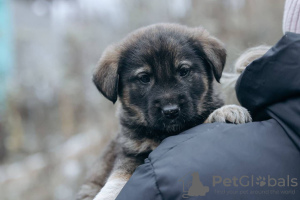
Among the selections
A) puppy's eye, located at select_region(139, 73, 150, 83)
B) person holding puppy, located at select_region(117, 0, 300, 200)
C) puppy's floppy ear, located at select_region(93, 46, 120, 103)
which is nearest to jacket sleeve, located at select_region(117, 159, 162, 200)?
person holding puppy, located at select_region(117, 0, 300, 200)

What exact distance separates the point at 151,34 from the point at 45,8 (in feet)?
22.0

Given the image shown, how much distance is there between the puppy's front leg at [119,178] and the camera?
240cm

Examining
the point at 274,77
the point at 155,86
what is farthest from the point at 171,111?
the point at 274,77

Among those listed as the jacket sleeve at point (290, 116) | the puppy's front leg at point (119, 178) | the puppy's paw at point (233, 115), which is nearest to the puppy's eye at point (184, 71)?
the puppy's paw at point (233, 115)

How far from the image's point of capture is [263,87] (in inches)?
70.9

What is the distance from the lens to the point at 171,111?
245 centimetres

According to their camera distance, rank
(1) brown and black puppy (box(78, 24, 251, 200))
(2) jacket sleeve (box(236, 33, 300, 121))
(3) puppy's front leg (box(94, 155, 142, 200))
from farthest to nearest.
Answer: (1) brown and black puppy (box(78, 24, 251, 200)), (3) puppy's front leg (box(94, 155, 142, 200)), (2) jacket sleeve (box(236, 33, 300, 121))

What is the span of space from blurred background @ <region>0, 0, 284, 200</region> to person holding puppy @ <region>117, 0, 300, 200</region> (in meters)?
5.83

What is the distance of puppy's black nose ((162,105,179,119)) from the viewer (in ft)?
8.04

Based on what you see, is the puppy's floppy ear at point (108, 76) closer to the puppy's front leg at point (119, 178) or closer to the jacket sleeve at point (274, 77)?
the puppy's front leg at point (119, 178)

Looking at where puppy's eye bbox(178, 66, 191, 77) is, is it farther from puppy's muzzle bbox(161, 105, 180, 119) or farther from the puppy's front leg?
the puppy's front leg

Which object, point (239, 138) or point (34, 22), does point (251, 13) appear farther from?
point (239, 138)

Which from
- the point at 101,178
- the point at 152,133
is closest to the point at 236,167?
the point at 152,133

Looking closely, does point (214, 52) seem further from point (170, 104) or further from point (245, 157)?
point (245, 157)
